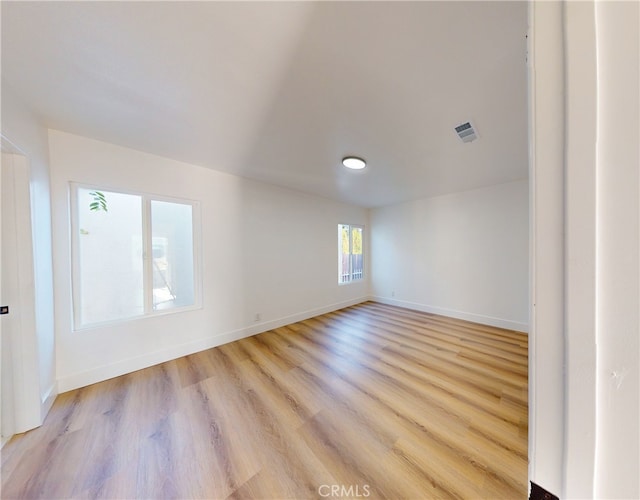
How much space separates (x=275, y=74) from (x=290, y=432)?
2462mm

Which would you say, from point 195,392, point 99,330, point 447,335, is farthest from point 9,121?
point 447,335

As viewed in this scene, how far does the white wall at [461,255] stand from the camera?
11.1ft

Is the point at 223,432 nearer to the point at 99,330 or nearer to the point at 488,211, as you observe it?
the point at 99,330

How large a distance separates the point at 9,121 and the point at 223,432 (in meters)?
2.47

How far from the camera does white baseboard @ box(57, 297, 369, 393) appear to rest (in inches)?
82.4

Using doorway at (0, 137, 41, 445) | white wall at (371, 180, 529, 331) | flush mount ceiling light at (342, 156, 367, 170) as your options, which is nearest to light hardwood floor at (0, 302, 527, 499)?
doorway at (0, 137, 41, 445)

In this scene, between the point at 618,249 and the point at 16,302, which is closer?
the point at 618,249

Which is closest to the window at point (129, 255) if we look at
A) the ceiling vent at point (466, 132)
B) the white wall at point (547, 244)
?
the ceiling vent at point (466, 132)

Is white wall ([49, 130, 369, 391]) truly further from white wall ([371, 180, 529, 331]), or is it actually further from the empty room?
white wall ([371, 180, 529, 331])

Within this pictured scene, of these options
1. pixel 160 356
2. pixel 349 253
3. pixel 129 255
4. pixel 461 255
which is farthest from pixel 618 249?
pixel 349 253

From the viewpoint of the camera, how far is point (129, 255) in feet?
7.89

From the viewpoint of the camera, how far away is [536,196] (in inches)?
13.5

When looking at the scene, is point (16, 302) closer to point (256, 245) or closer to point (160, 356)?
point (160, 356)

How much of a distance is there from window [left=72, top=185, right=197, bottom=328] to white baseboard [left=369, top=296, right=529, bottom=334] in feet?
12.2
